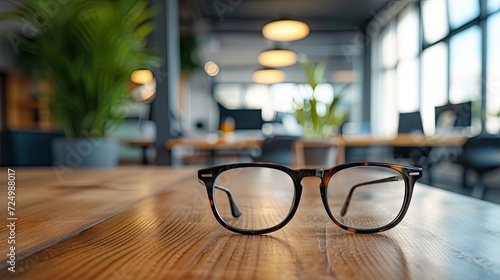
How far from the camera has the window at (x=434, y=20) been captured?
4.26 metres

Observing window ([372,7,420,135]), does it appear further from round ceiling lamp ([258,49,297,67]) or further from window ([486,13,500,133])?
round ceiling lamp ([258,49,297,67])

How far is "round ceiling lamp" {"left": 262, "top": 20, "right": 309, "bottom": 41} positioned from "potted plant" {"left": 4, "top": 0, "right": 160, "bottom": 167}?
8.20ft

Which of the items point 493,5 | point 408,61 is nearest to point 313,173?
point 493,5

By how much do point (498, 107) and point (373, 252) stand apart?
12.1ft

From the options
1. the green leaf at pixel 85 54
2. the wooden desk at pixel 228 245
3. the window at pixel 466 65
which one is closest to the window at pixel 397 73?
the window at pixel 466 65

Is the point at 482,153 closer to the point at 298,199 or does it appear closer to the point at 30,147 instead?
the point at 298,199

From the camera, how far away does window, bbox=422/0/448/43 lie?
4.26m

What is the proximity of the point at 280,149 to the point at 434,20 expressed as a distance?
135 inches

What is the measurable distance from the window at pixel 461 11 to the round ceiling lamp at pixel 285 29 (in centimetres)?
173

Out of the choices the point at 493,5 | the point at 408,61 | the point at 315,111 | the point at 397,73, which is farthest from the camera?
the point at 397,73

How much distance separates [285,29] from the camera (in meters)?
3.78

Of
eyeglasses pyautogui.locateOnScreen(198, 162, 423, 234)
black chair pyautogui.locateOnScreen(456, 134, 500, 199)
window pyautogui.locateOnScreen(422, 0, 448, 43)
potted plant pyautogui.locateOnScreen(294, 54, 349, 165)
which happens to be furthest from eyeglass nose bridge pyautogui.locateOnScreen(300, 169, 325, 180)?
window pyautogui.locateOnScreen(422, 0, 448, 43)

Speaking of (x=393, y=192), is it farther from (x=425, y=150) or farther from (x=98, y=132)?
(x=425, y=150)

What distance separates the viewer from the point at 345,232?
1.10 feet
